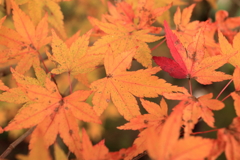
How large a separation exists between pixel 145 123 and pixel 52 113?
0.29 meters

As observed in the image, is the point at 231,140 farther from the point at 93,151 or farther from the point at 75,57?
the point at 75,57

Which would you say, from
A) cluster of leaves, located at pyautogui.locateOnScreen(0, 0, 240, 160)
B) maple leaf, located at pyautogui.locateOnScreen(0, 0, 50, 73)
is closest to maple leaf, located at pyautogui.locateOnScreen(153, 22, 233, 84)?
cluster of leaves, located at pyautogui.locateOnScreen(0, 0, 240, 160)

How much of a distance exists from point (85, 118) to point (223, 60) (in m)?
0.47

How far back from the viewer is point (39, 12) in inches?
34.8

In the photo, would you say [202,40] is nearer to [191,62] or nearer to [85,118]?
[191,62]

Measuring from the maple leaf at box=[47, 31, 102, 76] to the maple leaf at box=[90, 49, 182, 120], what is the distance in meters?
0.06

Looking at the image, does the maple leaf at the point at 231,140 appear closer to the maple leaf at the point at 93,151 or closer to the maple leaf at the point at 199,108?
the maple leaf at the point at 199,108

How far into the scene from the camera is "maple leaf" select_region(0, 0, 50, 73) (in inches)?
30.1

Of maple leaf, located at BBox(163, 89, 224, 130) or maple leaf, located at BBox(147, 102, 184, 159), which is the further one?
maple leaf, located at BBox(163, 89, 224, 130)

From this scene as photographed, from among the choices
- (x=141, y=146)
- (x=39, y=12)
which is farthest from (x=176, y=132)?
(x=39, y=12)

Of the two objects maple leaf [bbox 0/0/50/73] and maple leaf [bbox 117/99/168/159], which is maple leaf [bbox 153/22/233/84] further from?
maple leaf [bbox 0/0/50/73]

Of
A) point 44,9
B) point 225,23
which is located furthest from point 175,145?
point 225,23

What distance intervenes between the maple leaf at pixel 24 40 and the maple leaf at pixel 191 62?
45 cm

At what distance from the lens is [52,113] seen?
647mm
